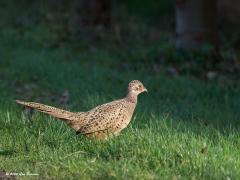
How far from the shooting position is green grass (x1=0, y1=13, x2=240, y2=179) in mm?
6844

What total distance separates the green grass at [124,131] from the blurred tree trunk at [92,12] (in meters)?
1.83

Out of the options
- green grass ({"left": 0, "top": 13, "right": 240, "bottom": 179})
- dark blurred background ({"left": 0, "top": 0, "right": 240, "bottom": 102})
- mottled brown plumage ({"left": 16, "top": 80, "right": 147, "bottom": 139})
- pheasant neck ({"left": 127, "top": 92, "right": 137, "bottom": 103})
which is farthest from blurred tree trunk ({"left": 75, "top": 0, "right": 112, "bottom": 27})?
mottled brown plumage ({"left": 16, "top": 80, "right": 147, "bottom": 139})

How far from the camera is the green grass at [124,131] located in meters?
6.84

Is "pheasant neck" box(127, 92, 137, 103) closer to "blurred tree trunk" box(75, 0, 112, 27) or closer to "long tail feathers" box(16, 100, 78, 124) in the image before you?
"long tail feathers" box(16, 100, 78, 124)

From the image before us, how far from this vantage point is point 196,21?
52.4 ft

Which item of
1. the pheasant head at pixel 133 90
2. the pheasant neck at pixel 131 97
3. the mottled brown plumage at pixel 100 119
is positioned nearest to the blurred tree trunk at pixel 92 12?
the pheasant head at pixel 133 90

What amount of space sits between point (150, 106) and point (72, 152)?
12.3ft

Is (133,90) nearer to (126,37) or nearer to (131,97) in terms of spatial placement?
(131,97)

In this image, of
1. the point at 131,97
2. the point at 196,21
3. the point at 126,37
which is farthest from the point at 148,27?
the point at 131,97

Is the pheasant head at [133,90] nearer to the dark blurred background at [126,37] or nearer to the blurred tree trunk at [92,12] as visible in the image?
the dark blurred background at [126,37]

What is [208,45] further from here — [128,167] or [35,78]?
[128,167]

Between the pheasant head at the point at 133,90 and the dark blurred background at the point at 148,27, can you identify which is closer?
the pheasant head at the point at 133,90

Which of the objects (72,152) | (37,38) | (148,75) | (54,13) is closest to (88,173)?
(72,152)

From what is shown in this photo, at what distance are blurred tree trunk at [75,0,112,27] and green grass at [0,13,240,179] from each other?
6.00 feet
